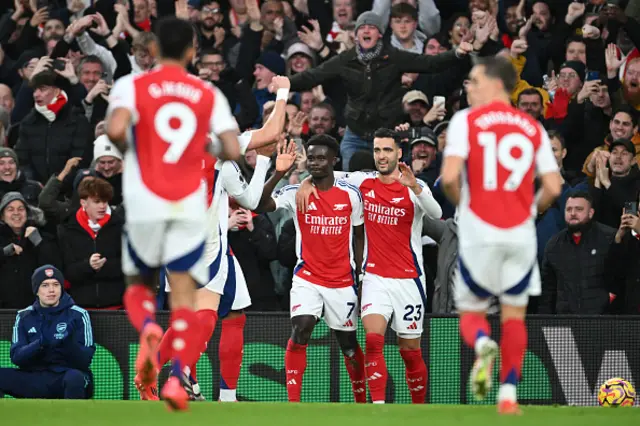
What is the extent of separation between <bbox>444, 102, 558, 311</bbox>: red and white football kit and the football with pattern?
12.0 feet

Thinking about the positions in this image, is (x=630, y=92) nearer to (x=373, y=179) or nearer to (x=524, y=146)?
(x=373, y=179)

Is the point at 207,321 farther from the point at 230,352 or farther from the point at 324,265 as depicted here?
the point at 324,265

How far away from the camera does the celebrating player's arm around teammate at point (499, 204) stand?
7.88m

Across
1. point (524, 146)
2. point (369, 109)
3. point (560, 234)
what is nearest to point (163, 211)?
point (524, 146)

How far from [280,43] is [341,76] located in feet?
6.47

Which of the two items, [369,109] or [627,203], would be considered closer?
[627,203]

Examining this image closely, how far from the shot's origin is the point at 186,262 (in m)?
7.87

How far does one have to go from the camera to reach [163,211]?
774cm

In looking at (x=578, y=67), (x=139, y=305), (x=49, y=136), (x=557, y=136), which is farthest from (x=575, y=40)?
(x=139, y=305)

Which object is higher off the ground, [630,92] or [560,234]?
[630,92]

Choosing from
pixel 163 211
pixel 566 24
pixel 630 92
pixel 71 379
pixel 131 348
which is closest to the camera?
pixel 163 211

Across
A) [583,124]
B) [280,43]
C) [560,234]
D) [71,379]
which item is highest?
[280,43]

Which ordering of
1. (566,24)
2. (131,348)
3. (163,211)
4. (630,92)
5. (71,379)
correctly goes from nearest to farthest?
(163,211)
(71,379)
(131,348)
(630,92)
(566,24)

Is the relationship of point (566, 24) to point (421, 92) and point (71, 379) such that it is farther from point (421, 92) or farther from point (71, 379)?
point (71, 379)
